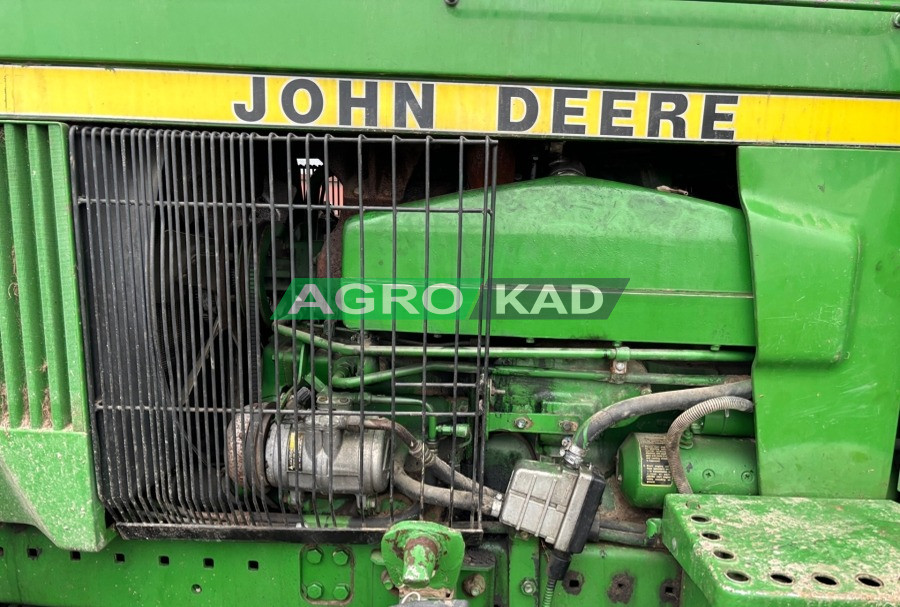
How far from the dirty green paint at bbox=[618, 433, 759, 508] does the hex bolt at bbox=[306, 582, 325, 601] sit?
0.99 metres

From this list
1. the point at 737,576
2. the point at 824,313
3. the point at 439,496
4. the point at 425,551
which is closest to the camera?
the point at 737,576

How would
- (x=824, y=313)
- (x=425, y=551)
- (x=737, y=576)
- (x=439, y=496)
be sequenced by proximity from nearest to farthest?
(x=737, y=576) < (x=425, y=551) < (x=824, y=313) < (x=439, y=496)

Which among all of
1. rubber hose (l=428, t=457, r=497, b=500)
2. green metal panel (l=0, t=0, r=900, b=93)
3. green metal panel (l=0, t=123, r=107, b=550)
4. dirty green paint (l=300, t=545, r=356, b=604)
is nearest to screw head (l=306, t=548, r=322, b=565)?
dirty green paint (l=300, t=545, r=356, b=604)

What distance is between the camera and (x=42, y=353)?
5.65ft

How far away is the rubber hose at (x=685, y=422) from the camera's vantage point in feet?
5.63

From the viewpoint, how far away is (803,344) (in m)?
1.70

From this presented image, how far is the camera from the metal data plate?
1337 millimetres

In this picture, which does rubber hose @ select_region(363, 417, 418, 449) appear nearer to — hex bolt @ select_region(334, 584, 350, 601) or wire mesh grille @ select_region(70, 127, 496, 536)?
wire mesh grille @ select_region(70, 127, 496, 536)

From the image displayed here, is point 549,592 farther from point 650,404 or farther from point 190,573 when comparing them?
point 190,573

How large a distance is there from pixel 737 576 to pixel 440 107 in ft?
4.42

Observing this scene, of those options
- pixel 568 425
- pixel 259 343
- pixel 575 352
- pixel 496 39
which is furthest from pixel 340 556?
pixel 496 39

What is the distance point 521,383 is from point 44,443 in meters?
1.37

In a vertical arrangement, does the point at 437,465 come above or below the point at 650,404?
below

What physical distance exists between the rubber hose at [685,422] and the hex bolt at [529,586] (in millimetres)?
520
